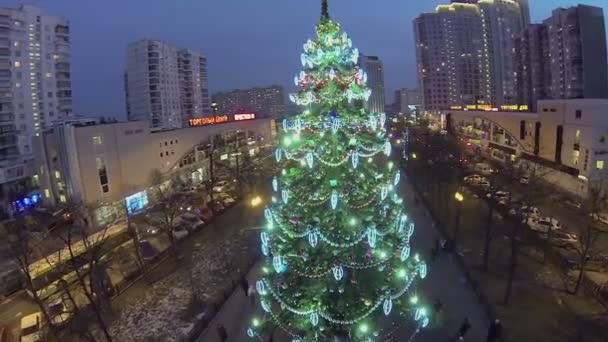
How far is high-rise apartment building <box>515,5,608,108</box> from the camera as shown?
165 feet

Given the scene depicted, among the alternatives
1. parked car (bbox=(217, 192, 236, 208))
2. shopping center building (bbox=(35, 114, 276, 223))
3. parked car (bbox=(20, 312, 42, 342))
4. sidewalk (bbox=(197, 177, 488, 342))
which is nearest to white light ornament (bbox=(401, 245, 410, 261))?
sidewalk (bbox=(197, 177, 488, 342))

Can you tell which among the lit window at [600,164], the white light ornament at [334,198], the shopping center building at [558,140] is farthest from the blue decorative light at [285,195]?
the lit window at [600,164]

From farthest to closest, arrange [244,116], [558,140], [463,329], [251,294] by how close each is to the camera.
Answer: [244,116], [558,140], [251,294], [463,329]

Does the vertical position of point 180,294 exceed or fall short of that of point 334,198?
it falls short

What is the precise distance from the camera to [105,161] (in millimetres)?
29453

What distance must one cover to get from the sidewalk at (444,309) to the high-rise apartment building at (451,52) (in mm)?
75935

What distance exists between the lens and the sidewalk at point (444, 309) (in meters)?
12.3

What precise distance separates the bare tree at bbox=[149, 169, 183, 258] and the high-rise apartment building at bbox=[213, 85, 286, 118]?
307ft

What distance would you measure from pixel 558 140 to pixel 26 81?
5453cm

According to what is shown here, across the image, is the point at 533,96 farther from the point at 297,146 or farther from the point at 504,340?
the point at 297,146

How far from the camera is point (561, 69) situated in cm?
5403

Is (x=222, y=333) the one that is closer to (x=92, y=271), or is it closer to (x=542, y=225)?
(x=92, y=271)

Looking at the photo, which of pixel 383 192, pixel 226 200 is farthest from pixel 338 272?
pixel 226 200

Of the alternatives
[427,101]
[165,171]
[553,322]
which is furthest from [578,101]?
[427,101]
